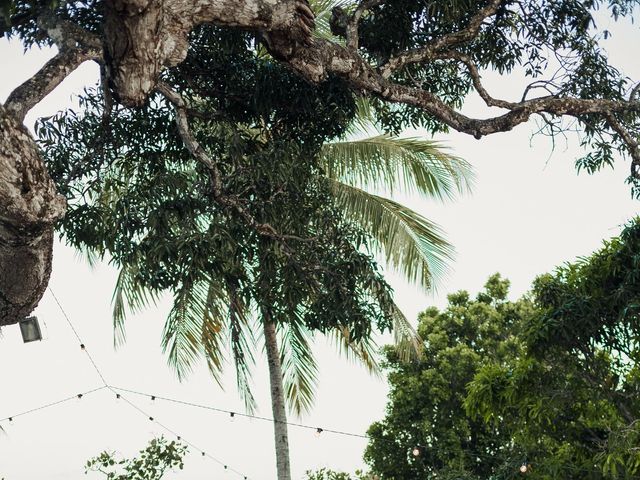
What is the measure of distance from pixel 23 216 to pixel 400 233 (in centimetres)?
784

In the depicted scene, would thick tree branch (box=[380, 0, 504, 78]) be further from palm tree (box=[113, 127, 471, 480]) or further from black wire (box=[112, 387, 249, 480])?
black wire (box=[112, 387, 249, 480])

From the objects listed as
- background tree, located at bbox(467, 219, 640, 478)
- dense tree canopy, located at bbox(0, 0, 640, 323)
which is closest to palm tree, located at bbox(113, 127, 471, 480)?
background tree, located at bbox(467, 219, 640, 478)

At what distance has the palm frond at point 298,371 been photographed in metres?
13.3

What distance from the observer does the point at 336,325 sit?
8453 mm

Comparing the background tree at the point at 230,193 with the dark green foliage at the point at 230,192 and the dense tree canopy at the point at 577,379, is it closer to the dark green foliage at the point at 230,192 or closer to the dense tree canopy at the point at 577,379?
the dark green foliage at the point at 230,192

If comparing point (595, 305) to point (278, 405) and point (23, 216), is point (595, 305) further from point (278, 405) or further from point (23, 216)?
point (23, 216)

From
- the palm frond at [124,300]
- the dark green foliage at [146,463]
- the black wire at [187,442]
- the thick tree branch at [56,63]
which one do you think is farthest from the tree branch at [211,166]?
the dark green foliage at [146,463]

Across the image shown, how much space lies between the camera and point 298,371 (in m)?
13.5

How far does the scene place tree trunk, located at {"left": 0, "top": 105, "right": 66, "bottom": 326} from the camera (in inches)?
218

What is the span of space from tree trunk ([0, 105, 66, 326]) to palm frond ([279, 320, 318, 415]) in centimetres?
681

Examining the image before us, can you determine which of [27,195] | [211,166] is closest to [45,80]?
[27,195]

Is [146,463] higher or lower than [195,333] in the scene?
lower

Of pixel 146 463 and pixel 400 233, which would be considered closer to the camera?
pixel 400 233

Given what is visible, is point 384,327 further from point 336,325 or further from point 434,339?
point 434,339
